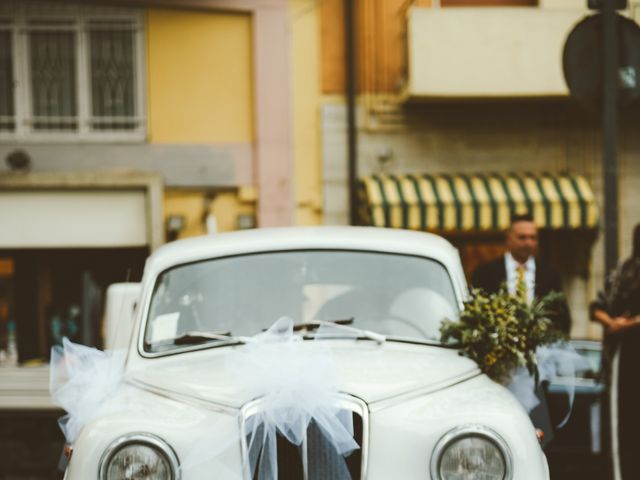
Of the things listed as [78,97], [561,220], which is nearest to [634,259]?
[561,220]

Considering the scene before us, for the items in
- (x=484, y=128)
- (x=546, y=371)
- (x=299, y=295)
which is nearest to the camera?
(x=299, y=295)

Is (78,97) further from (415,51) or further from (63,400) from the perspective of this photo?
(63,400)

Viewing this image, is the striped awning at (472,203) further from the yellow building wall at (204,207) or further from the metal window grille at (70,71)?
the metal window grille at (70,71)

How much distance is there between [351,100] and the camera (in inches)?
→ 533

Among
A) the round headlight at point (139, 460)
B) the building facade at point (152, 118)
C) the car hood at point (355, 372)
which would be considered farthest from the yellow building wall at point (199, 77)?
the round headlight at point (139, 460)

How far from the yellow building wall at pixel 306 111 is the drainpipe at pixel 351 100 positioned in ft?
1.25

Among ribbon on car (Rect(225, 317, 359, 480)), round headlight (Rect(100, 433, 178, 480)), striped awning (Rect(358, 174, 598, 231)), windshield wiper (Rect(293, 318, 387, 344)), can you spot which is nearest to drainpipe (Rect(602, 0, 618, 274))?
windshield wiper (Rect(293, 318, 387, 344))

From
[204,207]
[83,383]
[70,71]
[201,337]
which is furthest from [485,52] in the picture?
[83,383]

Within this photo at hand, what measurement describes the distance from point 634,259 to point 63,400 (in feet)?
11.3

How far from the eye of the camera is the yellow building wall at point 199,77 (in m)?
13.5

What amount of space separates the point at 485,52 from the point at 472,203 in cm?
190

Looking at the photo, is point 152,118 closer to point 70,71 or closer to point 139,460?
point 70,71

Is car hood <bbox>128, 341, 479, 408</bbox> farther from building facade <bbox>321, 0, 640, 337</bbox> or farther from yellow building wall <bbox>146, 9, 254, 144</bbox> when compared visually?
yellow building wall <bbox>146, 9, 254, 144</bbox>

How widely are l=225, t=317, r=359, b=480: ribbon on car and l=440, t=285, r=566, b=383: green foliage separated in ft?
3.04
